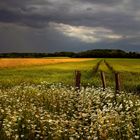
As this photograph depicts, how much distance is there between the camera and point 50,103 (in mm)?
18734

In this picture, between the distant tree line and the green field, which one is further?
the distant tree line

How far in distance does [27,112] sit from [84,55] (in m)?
108

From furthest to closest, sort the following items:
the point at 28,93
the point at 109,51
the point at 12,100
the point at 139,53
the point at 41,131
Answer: the point at 109,51 < the point at 139,53 < the point at 28,93 < the point at 12,100 < the point at 41,131

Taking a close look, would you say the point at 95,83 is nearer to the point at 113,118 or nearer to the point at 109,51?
the point at 113,118

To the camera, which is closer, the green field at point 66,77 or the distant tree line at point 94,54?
the green field at point 66,77

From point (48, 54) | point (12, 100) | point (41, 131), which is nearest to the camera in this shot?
point (41, 131)

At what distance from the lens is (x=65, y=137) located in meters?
12.2

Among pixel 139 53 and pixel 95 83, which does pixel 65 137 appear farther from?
Answer: pixel 139 53

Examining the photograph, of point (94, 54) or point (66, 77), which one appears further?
point (94, 54)

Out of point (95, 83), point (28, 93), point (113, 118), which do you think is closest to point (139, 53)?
point (95, 83)

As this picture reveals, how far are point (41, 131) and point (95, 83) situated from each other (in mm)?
23364

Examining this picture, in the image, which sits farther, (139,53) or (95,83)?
(139,53)

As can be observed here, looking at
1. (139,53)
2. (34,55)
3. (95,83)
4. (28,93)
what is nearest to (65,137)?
(28,93)

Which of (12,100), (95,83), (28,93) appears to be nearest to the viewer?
(12,100)
